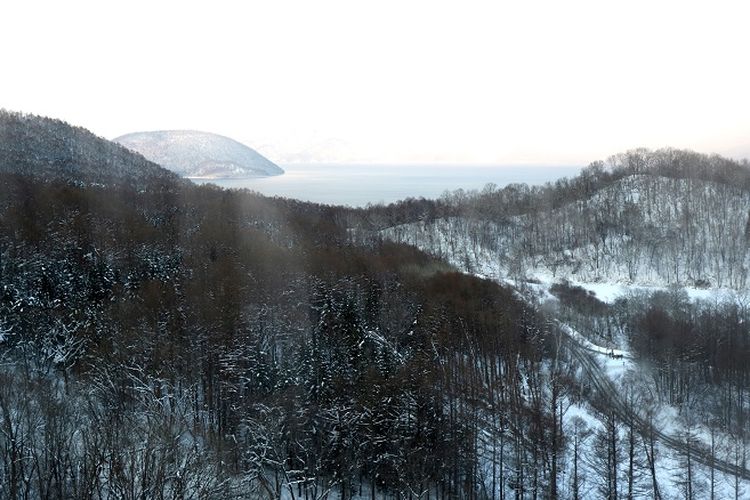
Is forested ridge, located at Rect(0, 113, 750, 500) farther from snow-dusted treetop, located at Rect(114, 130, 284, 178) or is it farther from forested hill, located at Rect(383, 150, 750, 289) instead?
snow-dusted treetop, located at Rect(114, 130, 284, 178)

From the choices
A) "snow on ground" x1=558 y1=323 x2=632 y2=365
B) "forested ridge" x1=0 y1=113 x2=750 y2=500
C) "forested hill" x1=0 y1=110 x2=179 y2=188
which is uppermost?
"forested hill" x1=0 y1=110 x2=179 y2=188

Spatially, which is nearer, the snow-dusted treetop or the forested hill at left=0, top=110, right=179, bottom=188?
the forested hill at left=0, top=110, right=179, bottom=188

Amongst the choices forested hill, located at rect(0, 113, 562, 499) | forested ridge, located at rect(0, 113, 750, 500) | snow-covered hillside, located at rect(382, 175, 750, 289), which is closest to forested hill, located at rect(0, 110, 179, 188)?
forested ridge, located at rect(0, 113, 750, 500)

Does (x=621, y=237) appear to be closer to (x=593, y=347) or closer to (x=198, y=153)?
(x=593, y=347)

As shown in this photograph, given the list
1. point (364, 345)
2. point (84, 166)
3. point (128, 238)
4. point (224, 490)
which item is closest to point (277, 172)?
point (84, 166)

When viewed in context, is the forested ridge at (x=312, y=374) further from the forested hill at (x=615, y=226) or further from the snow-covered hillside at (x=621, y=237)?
the forested hill at (x=615, y=226)

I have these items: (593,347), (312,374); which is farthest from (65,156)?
(593,347)

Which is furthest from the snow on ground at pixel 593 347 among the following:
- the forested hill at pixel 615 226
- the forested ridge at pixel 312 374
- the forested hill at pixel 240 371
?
the forested hill at pixel 615 226
